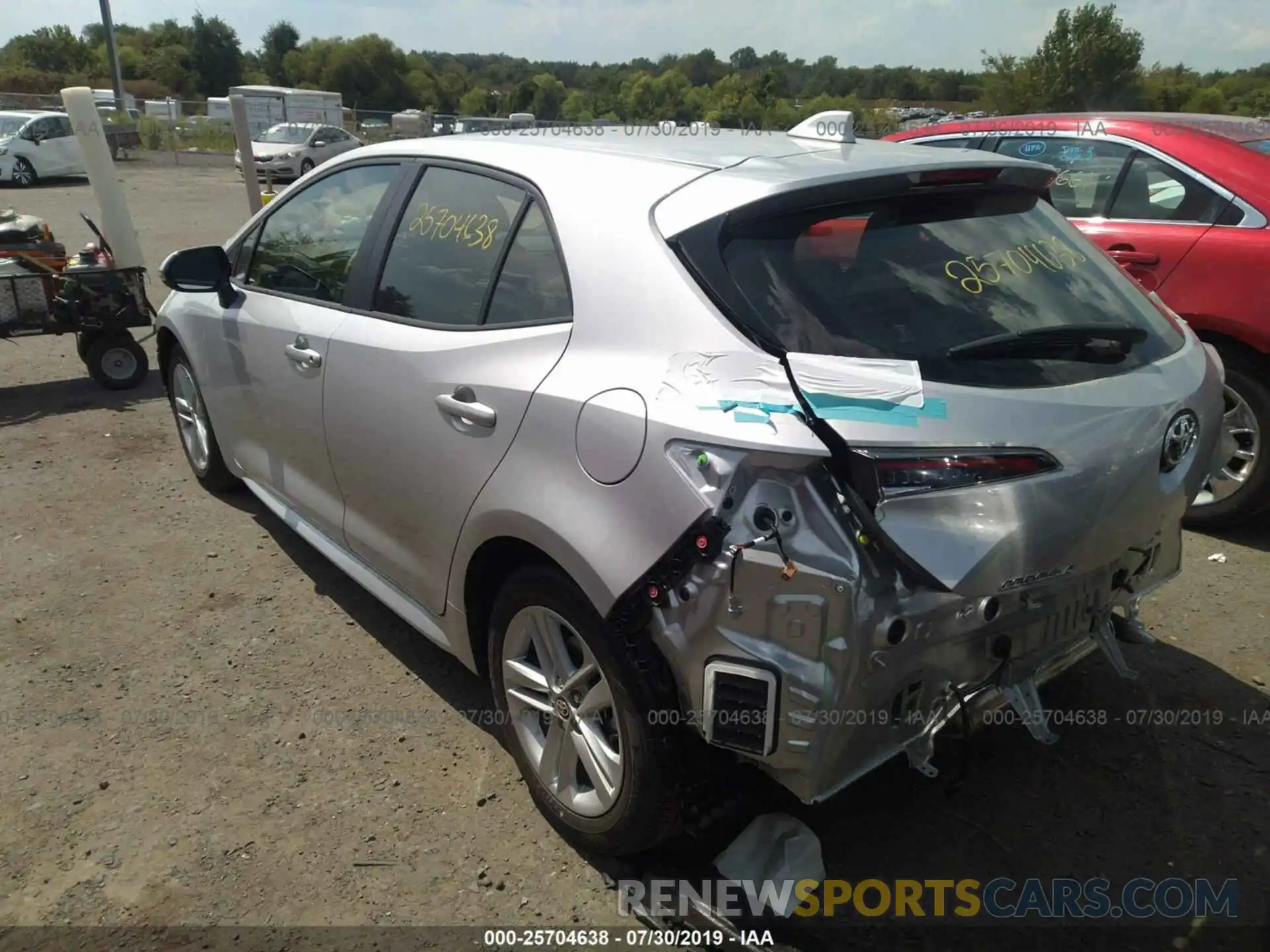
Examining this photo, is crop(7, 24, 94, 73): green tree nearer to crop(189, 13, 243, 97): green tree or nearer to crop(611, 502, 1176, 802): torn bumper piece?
crop(189, 13, 243, 97): green tree

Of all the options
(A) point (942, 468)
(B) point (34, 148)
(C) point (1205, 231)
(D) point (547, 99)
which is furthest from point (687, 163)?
(D) point (547, 99)

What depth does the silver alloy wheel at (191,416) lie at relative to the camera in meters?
4.73

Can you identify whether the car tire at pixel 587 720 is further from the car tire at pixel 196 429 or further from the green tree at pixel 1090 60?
the green tree at pixel 1090 60

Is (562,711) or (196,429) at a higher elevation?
(562,711)

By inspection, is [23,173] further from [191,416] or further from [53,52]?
[53,52]

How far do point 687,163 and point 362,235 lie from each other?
1.40 meters

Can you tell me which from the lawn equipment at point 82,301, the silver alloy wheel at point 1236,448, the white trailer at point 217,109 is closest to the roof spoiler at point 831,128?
the silver alloy wheel at point 1236,448

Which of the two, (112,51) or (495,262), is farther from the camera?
(112,51)

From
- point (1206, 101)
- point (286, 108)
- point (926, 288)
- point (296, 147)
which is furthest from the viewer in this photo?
point (1206, 101)

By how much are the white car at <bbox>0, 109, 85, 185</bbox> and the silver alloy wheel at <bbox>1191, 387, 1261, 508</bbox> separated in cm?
2571

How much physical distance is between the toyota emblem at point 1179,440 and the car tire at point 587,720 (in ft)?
4.31

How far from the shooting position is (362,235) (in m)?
3.32

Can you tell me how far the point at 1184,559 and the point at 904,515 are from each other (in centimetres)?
309

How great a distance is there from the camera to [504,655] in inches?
106
